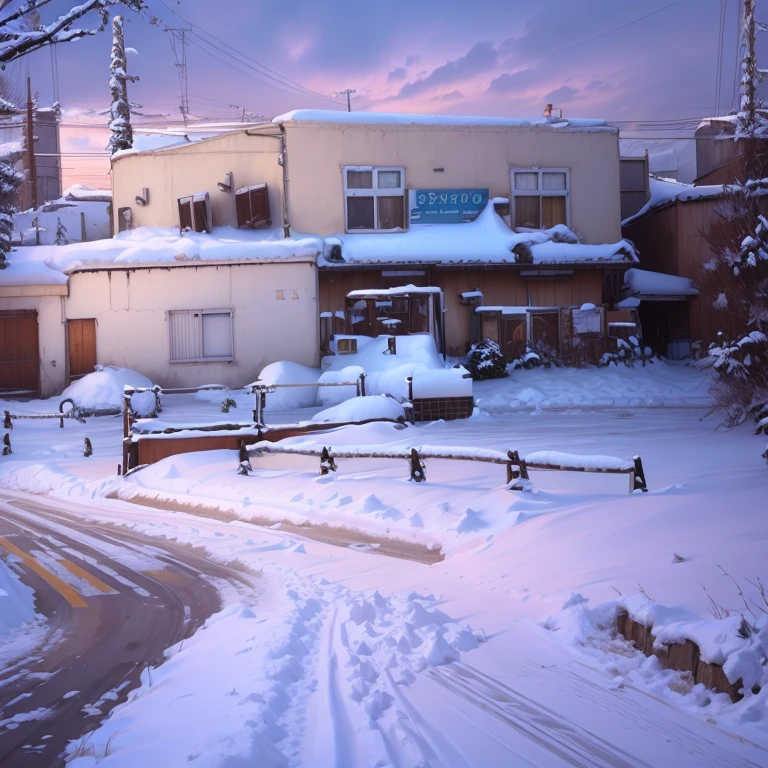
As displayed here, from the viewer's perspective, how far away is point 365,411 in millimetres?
15492

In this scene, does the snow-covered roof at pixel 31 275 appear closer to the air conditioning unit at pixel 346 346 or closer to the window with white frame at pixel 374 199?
the air conditioning unit at pixel 346 346

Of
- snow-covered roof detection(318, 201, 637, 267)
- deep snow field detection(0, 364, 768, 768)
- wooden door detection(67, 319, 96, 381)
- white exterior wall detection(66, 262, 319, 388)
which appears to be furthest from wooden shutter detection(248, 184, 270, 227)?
deep snow field detection(0, 364, 768, 768)

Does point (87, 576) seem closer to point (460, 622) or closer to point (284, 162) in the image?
point (460, 622)

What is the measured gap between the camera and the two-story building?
905 inches

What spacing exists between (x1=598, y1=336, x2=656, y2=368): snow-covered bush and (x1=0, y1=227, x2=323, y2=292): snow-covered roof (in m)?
9.10

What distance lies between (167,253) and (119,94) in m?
13.4

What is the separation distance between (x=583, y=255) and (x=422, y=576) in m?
19.4

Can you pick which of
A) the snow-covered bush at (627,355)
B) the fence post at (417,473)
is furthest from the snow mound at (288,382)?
the fence post at (417,473)

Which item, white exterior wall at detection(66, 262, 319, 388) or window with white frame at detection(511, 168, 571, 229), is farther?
window with white frame at detection(511, 168, 571, 229)

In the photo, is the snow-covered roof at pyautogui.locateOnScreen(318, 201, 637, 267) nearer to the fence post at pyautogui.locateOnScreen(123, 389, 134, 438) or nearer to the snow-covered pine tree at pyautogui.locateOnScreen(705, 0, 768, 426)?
the snow-covered pine tree at pyautogui.locateOnScreen(705, 0, 768, 426)

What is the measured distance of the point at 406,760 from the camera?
3668mm

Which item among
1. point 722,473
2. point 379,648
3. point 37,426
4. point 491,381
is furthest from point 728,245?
point 37,426

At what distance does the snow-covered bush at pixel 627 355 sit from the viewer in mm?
23819

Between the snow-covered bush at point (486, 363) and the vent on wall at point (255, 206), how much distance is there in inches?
305
